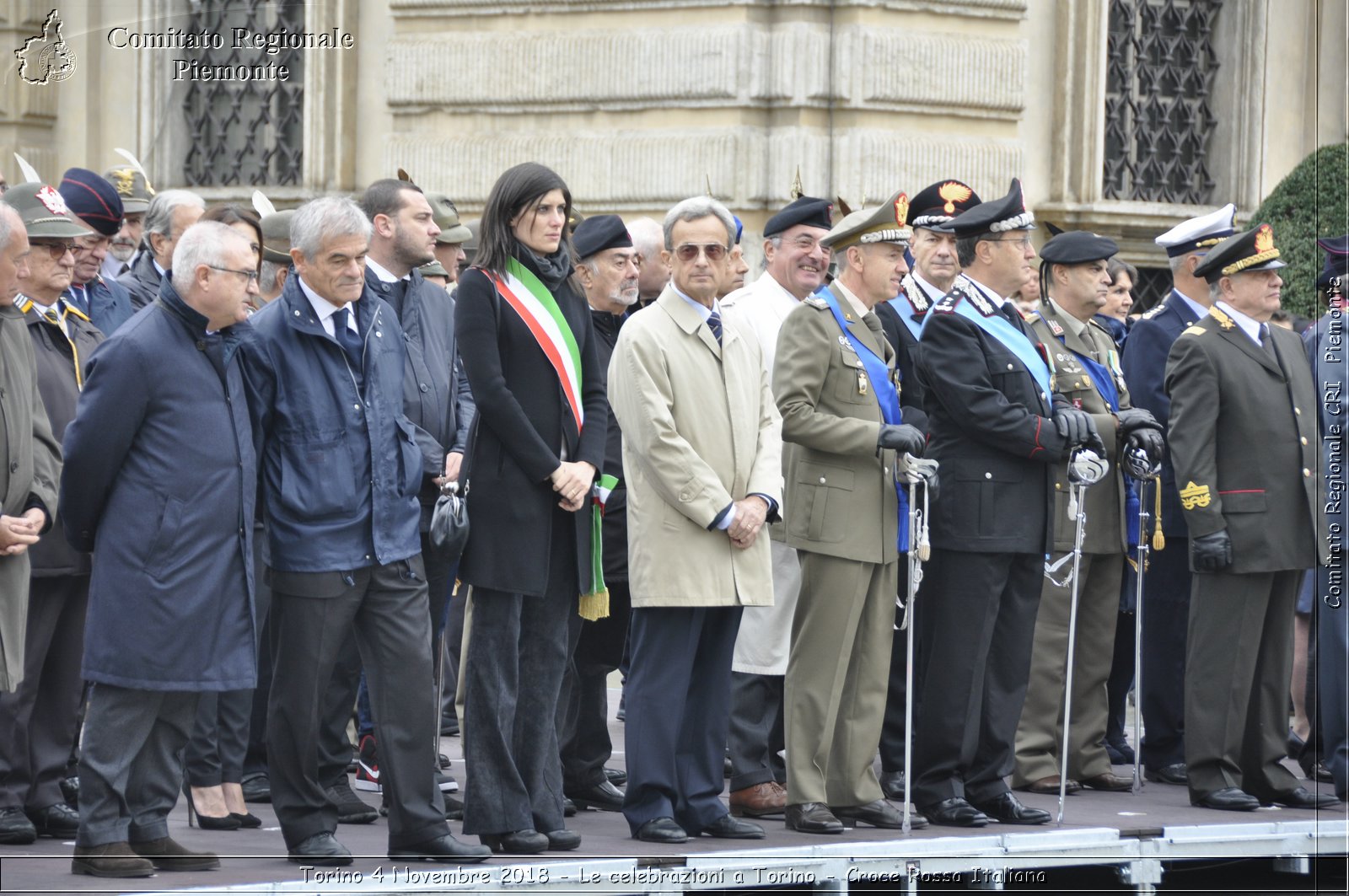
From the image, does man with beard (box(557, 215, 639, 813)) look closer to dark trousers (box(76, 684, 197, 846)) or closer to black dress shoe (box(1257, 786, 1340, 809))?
dark trousers (box(76, 684, 197, 846))

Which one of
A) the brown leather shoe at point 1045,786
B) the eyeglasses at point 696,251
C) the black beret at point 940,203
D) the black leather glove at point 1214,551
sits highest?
the black beret at point 940,203

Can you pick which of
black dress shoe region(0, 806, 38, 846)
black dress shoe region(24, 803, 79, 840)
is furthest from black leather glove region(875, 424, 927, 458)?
black dress shoe region(0, 806, 38, 846)

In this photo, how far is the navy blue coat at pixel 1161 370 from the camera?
9547 millimetres

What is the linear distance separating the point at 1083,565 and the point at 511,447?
10.2 feet

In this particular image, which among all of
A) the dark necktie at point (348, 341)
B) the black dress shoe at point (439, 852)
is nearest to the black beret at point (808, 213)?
the dark necktie at point (348, 341)

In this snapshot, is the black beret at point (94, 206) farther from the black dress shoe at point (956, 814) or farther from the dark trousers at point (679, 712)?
the black dress shoe at point (956, 814)

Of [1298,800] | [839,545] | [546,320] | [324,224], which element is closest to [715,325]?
[546,320]

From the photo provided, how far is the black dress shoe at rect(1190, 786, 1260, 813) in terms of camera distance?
8516mm

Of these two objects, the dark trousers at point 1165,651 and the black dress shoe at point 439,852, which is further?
the dark trousers at point 1165,651

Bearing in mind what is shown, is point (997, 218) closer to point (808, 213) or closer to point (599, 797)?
point (808, 213)

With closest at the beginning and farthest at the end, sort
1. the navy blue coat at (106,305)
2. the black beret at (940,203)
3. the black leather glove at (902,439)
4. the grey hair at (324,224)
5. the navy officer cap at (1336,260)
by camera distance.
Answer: the grey hair at (324,224) → the black leather glove at (902,439) → the navy blue coat at (106,305) → the black beret at (940,203) → the navy officer cap at (1336,260)

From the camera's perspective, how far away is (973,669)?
7883 mm

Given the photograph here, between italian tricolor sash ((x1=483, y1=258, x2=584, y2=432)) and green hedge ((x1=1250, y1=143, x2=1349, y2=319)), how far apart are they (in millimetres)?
6979

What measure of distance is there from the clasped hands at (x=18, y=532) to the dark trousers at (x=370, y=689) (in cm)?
75
